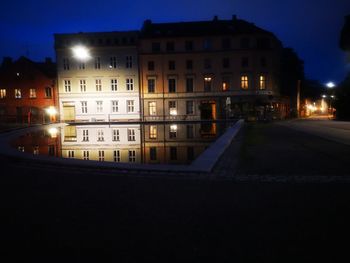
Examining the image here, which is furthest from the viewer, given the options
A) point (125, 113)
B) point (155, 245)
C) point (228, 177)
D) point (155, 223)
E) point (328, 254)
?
point (125, 113)

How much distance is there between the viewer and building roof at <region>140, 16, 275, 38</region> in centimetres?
5369

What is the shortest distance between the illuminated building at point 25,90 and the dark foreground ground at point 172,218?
49345mm

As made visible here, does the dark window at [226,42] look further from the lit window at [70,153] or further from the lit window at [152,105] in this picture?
the lit window at [70,153]

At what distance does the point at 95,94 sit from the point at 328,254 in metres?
53.2

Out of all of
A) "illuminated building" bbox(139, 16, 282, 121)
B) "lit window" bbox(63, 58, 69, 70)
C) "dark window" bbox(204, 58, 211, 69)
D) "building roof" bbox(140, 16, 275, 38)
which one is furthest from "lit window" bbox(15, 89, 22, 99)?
"dark window" bbox(204, 58, 211, 69)

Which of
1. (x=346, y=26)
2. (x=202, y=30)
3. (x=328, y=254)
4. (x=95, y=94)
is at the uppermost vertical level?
(x=202, y=30)

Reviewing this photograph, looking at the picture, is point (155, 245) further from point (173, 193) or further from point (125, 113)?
point (125, 113)

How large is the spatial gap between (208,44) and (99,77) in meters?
18.2

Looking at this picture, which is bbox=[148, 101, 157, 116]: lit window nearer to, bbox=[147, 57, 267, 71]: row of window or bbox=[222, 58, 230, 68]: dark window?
bbox=[147, 57, 267, 71]: row of window

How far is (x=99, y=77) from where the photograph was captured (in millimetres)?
55125

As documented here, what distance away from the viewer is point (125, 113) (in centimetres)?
5462

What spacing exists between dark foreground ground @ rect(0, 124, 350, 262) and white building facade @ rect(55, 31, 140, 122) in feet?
149

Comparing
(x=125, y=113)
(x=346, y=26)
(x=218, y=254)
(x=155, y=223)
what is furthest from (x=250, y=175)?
(x=125, y=113)

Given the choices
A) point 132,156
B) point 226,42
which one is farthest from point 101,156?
point 226,42
